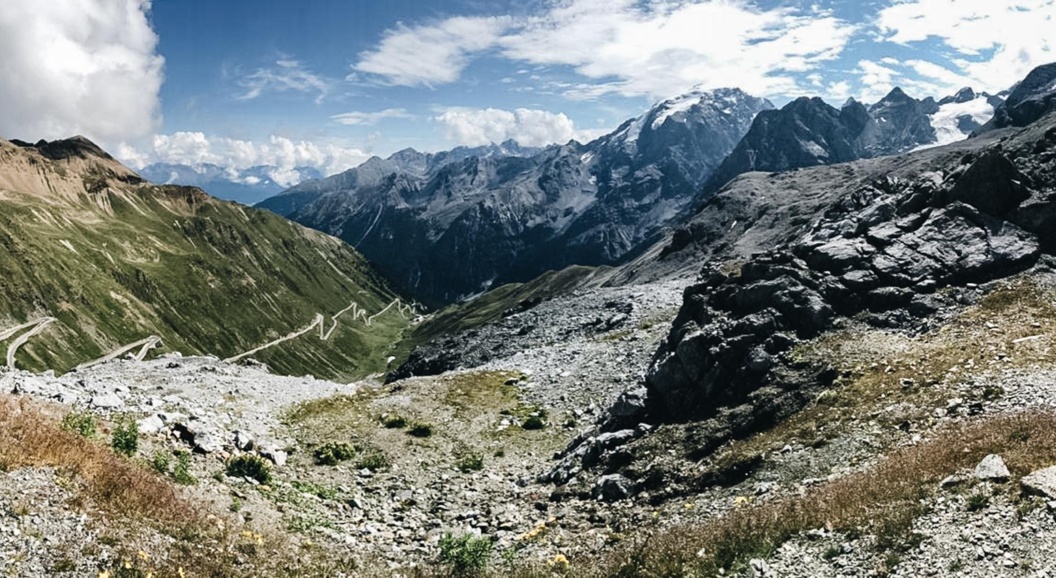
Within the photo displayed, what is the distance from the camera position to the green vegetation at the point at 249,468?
25.8 m

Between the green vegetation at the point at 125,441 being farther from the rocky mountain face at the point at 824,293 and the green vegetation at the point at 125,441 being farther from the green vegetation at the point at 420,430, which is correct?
the green vegetation at the point at 420,430

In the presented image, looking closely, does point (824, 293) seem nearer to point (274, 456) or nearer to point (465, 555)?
point (465, 555)

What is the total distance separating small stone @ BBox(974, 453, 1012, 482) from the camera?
1606 cm

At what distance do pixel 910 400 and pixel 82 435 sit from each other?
102ft

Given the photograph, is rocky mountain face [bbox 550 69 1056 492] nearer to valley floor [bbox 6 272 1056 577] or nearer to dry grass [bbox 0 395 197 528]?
valley floor [bbox 6 272 1056 577]

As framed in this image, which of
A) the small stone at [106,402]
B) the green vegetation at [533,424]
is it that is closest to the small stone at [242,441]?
the small stone at [106,402]

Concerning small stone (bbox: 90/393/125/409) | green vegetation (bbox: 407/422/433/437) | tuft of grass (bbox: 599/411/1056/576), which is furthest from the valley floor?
green vegetation (bbox: 407/422/433/437)

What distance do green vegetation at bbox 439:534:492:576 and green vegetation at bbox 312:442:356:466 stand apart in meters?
15.0

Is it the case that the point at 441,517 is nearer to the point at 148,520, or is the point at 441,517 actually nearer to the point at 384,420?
the point at 148,520

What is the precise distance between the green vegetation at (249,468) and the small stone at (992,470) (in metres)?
25.1

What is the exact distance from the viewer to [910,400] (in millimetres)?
25203

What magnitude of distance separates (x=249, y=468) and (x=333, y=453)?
7.38m

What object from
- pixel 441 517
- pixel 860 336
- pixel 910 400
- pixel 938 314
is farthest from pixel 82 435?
pixel 938 314

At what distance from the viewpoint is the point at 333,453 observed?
3347 cm
